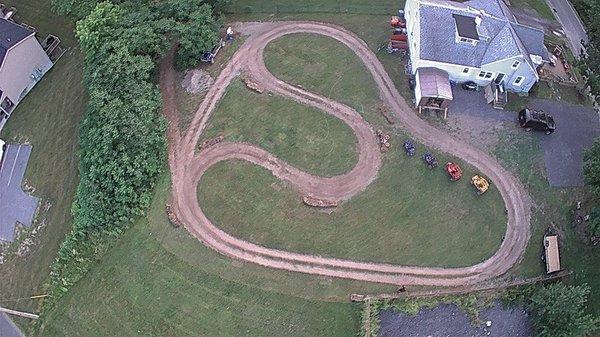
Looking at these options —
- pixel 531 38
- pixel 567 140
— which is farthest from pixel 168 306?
pixel 531 38

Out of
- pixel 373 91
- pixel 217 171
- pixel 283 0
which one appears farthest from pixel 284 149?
pixel 283 0

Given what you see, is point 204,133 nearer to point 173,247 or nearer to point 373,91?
point 173,247

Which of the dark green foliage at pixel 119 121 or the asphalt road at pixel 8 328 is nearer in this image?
the asphalt road at pixel 8 328

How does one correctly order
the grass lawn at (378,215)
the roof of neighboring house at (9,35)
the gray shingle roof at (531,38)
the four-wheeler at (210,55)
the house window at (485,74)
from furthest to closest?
the roof of neighboring house at (9,35), the four-wheeler at (210,55), the gray shingle roof at (531,38), the house window at (485,74), the grass lawn at (378,215)

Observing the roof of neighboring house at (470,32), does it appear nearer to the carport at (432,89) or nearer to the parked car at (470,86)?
the carport at (432,89)

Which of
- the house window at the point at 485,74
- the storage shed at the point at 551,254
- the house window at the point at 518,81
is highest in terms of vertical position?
the house window at the point at 485,74

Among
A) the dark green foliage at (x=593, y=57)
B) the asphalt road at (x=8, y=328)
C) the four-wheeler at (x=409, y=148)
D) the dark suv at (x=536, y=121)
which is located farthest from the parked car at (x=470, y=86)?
the asphalt road at (x=8, y=328)
